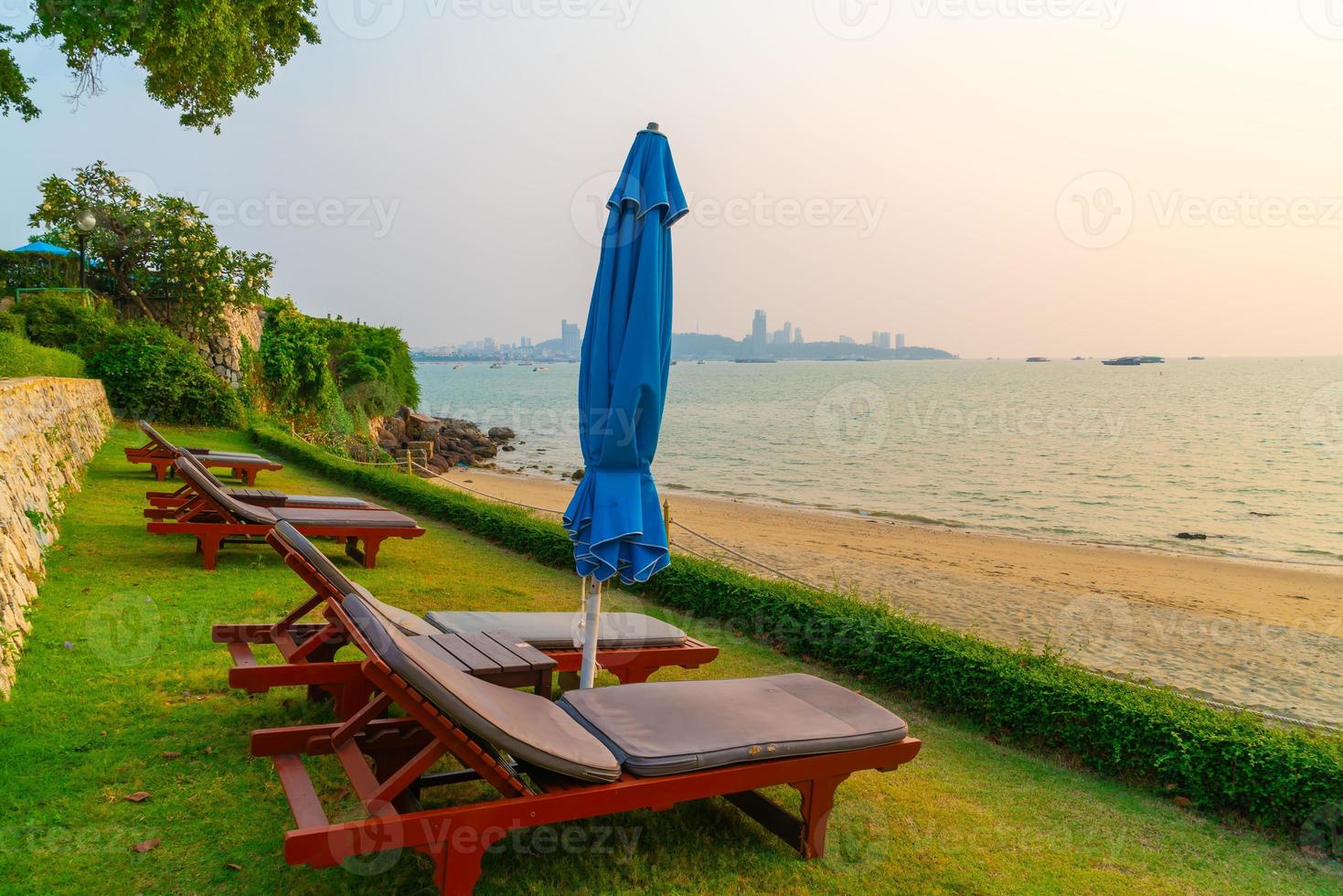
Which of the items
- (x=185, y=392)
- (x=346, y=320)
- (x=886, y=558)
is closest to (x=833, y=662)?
(x=886, y=558)

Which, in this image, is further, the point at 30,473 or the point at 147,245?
the point at 147,245

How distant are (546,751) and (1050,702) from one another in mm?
3657

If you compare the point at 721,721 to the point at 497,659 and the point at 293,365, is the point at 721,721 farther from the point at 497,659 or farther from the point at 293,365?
the point at 293,365

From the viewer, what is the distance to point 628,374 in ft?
13.3

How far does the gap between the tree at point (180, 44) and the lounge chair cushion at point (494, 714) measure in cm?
986

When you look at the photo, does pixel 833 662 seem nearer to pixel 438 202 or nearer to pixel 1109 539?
pixel 438 202

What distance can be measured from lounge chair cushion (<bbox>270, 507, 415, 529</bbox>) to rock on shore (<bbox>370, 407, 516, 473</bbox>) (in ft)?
67.5

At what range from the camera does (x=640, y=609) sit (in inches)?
303

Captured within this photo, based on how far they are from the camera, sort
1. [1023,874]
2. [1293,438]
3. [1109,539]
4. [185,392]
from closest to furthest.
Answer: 1. [1023,874]
2. [185,392]
3. [1109,539]
4. [1293,438]

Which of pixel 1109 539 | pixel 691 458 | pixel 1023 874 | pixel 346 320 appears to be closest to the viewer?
pixel 1023 874

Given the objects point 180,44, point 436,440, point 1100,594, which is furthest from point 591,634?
point 436,440

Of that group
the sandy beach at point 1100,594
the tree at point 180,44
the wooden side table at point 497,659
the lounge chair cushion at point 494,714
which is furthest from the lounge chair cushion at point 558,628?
the tree at point 180,44

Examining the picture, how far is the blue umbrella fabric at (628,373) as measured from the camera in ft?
13.4

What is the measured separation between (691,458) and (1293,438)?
3754 cm
